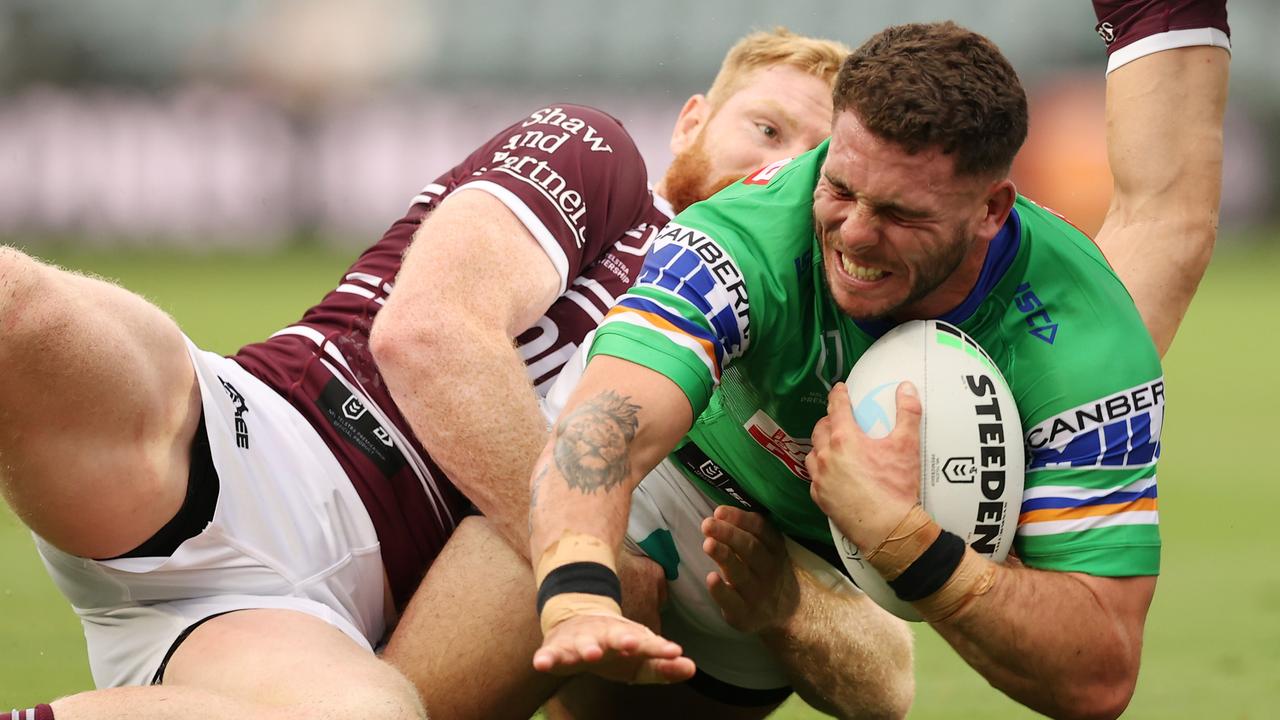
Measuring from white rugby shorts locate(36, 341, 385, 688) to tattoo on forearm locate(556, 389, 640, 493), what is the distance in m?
0.91

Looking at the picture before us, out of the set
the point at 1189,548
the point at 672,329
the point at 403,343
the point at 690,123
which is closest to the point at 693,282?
the point at 672,329

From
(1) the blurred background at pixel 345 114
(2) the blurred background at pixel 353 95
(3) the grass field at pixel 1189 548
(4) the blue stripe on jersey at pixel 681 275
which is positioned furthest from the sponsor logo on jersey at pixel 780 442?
(2) the blurred background at pixel 353 95

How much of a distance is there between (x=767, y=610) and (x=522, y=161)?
140cm

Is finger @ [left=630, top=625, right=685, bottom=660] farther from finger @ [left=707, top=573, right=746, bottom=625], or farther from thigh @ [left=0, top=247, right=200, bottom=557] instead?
thigh @ [left=0, top=247, right=200, bottom=557]

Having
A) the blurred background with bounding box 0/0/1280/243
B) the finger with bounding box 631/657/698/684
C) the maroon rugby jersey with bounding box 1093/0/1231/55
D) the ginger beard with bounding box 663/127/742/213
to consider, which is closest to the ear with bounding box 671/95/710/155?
the ginger beard with bounding box 663/127/742/213

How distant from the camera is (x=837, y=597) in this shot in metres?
4.15

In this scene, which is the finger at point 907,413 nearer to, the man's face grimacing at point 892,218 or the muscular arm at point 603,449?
the man's face grimacing at point 892,218

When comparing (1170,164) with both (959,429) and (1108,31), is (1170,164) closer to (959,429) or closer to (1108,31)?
(1108,31)

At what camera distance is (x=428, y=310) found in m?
3.75

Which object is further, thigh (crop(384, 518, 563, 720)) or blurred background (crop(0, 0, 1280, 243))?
blurred background (crop(0, 0, 1280, 243))

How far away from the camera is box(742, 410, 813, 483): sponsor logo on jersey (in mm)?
3656

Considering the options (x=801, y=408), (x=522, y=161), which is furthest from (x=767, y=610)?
(x=522, y=161)

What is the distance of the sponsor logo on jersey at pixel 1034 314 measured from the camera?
3.38 meters

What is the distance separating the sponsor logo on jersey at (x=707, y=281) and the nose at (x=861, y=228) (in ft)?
0.87
